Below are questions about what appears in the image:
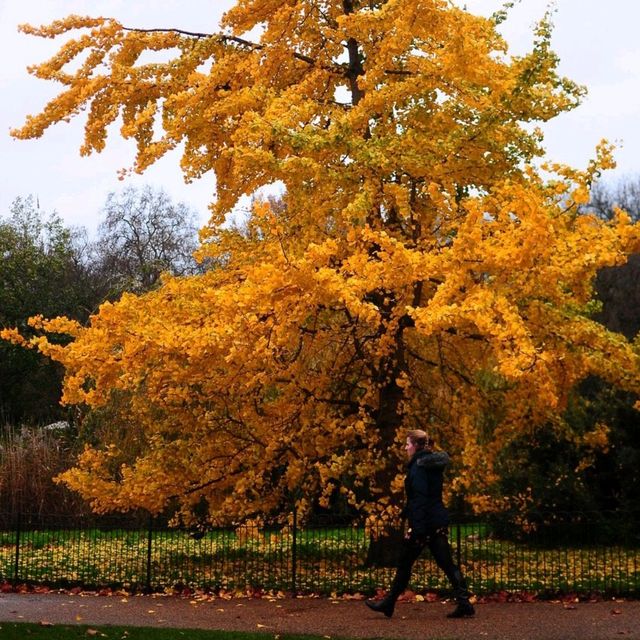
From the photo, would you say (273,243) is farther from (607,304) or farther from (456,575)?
(607,304)

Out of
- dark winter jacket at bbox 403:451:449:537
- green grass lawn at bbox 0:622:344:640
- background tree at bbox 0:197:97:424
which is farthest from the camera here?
background tree at bbox 0:197:97:424

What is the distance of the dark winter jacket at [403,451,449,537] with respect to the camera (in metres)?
8.26

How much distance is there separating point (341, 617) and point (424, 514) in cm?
141

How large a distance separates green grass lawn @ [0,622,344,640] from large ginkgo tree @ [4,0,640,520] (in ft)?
7.67

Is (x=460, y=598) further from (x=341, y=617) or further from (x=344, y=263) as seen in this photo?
(x=344, y=263)

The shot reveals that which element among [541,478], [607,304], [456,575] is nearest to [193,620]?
[456,575]

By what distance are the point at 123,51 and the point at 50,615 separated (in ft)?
23.1

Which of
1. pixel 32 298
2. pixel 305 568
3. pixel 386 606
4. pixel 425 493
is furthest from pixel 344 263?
pixel 32 298

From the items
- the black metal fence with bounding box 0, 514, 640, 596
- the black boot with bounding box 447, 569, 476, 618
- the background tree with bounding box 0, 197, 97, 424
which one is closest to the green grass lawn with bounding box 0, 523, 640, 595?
the black metal fence with bounding box 0, 514, 640, 596

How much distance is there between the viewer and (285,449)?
11344mm

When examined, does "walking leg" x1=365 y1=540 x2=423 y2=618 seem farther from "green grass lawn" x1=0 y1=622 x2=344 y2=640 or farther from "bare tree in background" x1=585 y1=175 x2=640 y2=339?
"bare tree in background" x1=585 y1=175 x2=640 y2=339

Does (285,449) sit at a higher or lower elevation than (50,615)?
higher

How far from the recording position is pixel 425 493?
8.33 metres

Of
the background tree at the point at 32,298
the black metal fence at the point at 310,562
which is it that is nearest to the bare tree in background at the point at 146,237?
the background tree at the point at 32,298
